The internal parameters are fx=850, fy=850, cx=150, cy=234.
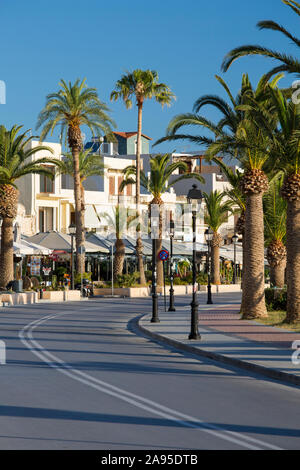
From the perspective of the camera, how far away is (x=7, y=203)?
49438 millimetres

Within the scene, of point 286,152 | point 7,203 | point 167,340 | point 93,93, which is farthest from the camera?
point 93,93

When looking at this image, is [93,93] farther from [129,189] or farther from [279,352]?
[279,352]

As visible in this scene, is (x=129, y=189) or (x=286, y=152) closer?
(x=286, y=152)

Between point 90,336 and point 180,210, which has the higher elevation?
point 180,210

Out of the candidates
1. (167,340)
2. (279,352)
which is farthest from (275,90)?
(279,352)

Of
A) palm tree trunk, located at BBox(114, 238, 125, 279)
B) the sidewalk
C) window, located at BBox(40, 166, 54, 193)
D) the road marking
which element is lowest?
the road marking

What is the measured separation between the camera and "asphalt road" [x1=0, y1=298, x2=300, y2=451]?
9.23 meters

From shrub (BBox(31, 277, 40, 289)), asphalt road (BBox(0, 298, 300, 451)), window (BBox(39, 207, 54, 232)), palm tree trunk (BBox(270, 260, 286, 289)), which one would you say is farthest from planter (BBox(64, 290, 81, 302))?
asphalt road (BBox(0, 298, 300, 451))

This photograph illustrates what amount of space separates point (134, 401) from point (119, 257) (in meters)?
53.8

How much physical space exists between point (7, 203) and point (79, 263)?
11.4m

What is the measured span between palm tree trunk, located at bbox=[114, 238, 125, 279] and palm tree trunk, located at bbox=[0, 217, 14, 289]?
15728mm

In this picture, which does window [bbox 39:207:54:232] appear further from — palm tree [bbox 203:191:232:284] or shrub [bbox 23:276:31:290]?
shrub [bbox 23:276:31:290]

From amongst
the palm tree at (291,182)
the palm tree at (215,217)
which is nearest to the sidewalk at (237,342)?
the palm tree at (291,182)

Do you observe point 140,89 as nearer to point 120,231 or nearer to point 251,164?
point 120,231
